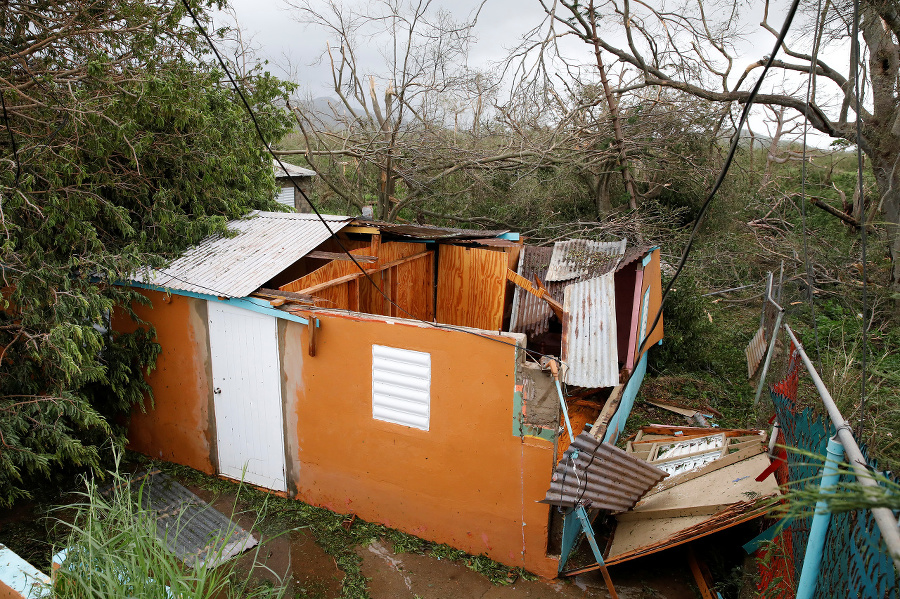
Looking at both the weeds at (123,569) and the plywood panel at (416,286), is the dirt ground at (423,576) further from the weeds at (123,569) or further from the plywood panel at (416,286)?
the plywood panel at (416,286)

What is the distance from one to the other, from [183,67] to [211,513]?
5778 mm

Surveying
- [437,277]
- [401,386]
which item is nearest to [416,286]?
[437,277]

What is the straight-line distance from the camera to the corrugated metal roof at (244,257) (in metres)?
5.93

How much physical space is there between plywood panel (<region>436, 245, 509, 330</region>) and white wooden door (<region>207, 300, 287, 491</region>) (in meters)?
3.23

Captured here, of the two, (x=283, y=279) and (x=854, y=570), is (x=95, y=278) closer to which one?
(x=283, y=279)

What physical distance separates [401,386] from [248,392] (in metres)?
2.08

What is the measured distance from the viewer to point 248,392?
6.18 meters

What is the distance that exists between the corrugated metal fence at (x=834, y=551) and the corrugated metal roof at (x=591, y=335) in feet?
6.09

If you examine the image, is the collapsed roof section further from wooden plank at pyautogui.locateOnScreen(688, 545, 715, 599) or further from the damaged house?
wooden plank at pyautogui.locateOnScreen(688, 545, 715, 599)

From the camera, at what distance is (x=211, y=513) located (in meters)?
5.98

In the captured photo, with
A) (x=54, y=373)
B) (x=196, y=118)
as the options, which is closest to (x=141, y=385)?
(x=54, y=373)

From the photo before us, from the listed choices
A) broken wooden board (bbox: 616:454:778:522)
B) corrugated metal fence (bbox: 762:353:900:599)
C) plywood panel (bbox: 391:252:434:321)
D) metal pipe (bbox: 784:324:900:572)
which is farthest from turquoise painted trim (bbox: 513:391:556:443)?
plywood panel (bbox: 391:252:434:321)

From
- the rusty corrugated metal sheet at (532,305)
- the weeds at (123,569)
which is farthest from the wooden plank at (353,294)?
the weeds at (123,569)

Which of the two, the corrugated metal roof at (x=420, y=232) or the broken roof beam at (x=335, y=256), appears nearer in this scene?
the broken roof beam at (x=335, y=256)
